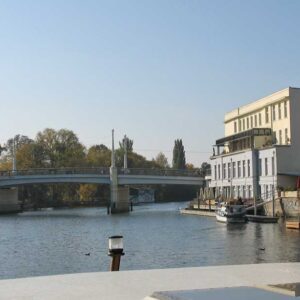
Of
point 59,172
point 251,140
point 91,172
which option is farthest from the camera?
point 91,172

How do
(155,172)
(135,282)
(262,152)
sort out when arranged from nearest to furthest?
(135,282), (262,152), (155,172)

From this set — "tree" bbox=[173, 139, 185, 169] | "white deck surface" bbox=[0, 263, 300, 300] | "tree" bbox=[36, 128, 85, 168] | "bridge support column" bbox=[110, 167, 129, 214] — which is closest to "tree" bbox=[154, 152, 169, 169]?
"tree" bbox=[173, 139, 185, 169]

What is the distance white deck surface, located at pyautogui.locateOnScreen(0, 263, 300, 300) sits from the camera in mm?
10039

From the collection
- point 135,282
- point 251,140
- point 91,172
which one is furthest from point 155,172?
point 135,282

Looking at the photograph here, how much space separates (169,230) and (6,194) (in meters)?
55.6

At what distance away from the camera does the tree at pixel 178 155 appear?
17325 cm

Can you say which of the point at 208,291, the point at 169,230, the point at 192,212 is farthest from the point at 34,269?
the point at 192,212

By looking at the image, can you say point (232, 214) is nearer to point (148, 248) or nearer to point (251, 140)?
point (251, 140)

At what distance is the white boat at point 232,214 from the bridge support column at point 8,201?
49.7m

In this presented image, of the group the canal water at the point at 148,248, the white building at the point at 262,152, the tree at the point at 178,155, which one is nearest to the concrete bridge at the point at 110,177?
the white building at the point at 262,152

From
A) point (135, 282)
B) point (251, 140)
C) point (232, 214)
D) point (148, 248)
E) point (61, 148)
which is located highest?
point (61, 148)

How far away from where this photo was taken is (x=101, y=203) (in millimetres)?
137125

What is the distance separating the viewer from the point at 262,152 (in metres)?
80.2

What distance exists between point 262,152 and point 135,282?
2782 inches
